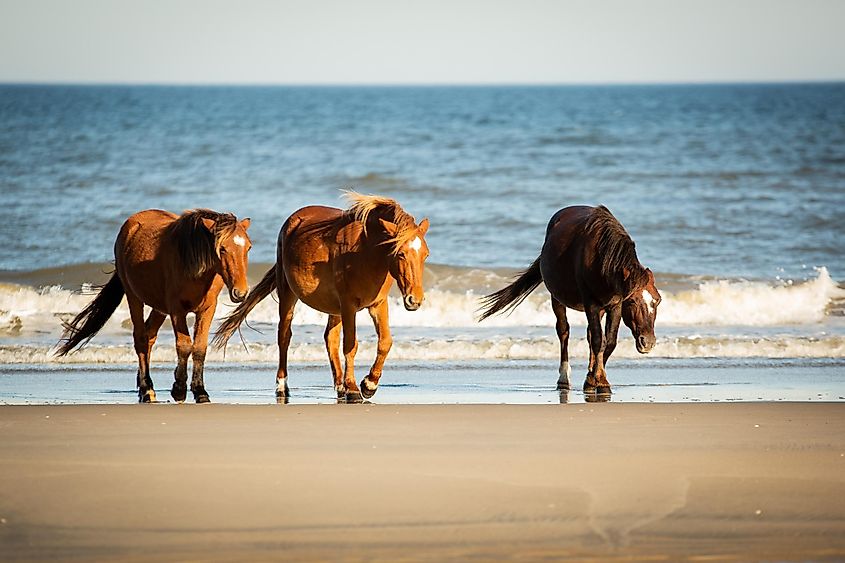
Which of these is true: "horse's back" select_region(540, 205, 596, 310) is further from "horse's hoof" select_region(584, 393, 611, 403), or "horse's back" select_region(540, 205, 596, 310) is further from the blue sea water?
the blue sea water

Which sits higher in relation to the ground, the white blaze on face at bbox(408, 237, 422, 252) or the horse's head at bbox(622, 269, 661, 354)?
the white blaze on face at bbox(408, 237, 422, 252)

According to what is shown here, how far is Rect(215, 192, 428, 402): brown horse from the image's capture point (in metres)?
7.96

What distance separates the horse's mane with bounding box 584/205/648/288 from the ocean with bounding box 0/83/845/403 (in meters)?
0.93

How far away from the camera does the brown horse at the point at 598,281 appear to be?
28.8 feet

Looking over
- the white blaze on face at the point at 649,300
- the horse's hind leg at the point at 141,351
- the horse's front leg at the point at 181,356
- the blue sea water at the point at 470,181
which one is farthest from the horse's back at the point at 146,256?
the blue sea water at the point at 470,181

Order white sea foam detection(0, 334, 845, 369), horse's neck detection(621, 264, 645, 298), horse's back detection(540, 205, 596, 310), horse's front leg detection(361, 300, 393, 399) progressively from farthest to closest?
1. white sea foam detection(0, 334, 845, 369)
2. horse's back detection(540, 205, 596, 310)
3. horse's neck detection(621, 264, 645, 298)
4. horse's front leg detection(361, 300, 393, 399)

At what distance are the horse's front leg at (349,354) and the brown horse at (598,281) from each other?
6.04ft

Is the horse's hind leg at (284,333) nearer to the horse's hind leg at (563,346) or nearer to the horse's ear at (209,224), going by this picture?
the horse's ear at (209,224)

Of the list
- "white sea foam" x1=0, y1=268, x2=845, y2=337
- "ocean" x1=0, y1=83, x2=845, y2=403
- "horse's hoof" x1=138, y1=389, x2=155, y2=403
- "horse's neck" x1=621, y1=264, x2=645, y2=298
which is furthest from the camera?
"white sea foam" x1=0, y1=268, x2=845, y2=337

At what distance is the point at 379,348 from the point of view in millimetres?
8391

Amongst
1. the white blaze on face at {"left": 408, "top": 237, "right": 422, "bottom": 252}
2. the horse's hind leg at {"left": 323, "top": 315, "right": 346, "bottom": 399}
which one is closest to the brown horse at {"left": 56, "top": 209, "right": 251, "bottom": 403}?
the horse's hind leg at {"left": 323, "top": 315, "right": 346, "bottom": 399}

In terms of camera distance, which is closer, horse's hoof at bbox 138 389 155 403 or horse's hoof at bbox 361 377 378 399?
horse's hoof at bbox 361 377 378 399

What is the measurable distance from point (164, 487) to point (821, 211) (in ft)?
66.4

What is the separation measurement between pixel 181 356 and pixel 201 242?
2.95 ft
